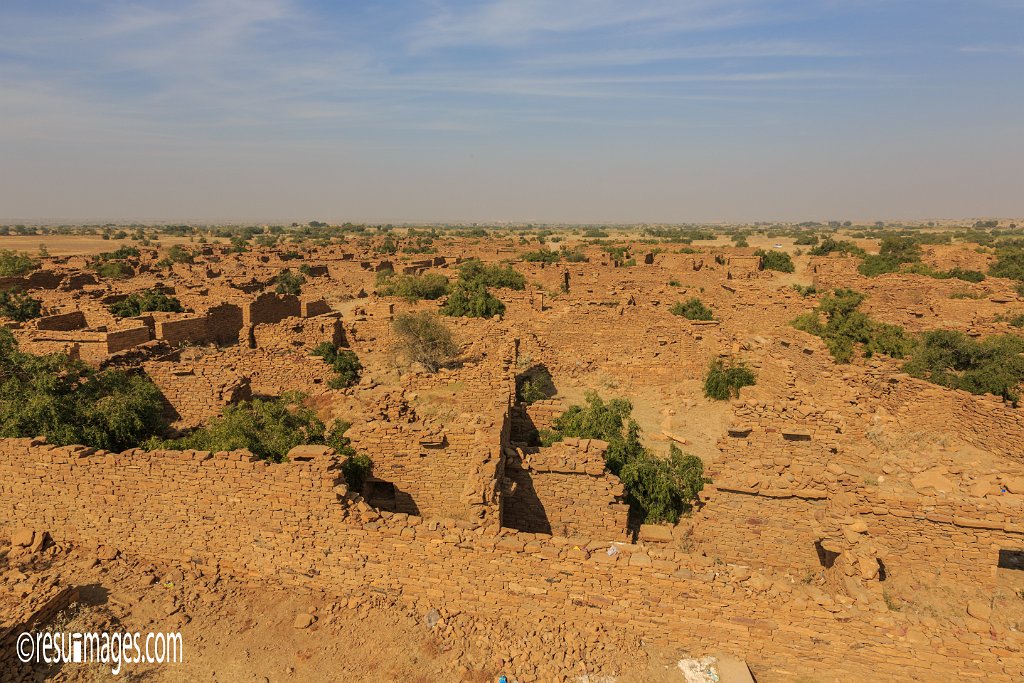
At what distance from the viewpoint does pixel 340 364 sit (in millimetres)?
15766

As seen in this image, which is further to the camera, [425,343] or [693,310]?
[693,310]

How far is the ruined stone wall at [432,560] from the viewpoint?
534 centimetres

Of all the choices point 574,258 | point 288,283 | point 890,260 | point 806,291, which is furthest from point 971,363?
point 574,258

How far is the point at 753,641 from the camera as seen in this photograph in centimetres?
558

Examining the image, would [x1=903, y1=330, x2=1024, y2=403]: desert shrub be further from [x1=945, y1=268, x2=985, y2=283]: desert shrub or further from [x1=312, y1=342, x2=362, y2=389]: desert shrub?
[x1=945, y1=268, x2=985, y2=283]: desert shrub

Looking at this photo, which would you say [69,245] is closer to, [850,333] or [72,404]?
[72,404]

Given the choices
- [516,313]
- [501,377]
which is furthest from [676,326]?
[501,377]

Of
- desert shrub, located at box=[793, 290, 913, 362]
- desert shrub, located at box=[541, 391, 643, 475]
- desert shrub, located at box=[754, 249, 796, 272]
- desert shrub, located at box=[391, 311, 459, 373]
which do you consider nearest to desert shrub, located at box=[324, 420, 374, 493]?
desert shrub, located at box=[541, 391, 643, 475]

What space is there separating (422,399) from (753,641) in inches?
301

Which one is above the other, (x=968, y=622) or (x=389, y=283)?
(x=389, y=283)

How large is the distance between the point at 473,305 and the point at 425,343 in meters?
5.75

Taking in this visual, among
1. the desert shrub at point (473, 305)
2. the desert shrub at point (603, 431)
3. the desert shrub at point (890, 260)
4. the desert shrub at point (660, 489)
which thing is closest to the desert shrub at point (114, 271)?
the desert shrub at point (473, 305)

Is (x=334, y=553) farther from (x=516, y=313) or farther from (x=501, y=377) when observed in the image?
(x=516, y=313)

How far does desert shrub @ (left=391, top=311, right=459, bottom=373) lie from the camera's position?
17.9 metres
